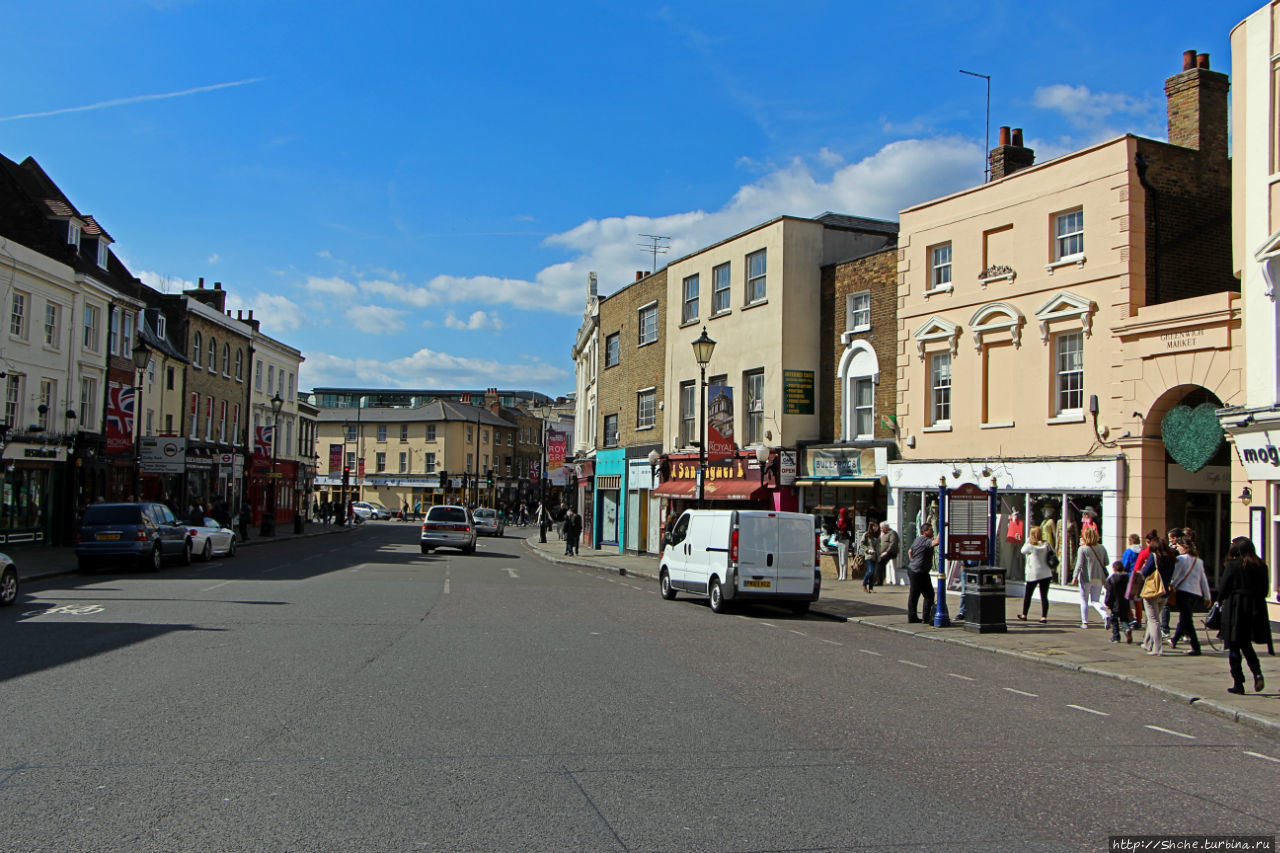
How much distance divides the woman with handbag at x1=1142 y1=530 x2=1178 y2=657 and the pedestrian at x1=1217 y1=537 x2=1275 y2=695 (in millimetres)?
2793

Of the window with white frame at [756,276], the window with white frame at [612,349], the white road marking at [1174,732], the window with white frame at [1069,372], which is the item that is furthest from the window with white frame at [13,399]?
the white road marking at [1174,732]

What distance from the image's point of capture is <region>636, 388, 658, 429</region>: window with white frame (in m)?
37.6

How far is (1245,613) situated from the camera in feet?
36.1

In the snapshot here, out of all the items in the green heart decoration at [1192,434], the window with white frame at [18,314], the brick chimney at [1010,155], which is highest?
the brick chimney at [1010,155]

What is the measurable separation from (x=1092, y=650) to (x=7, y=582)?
16415 millimetres

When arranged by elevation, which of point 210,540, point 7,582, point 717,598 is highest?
point 7,582

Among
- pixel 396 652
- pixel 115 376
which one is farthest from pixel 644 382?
pixel 396 652

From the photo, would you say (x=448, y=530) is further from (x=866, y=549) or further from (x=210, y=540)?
(x=866, y=549)

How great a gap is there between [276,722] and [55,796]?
2.18 metres

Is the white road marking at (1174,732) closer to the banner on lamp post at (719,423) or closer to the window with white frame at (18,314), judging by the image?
the banner on lamp post at (719,423)

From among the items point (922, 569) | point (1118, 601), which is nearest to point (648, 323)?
point (922, 569)

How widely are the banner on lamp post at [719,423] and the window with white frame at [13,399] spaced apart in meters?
20.6

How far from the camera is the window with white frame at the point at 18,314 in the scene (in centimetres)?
3145

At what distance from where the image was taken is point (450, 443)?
92688mm
